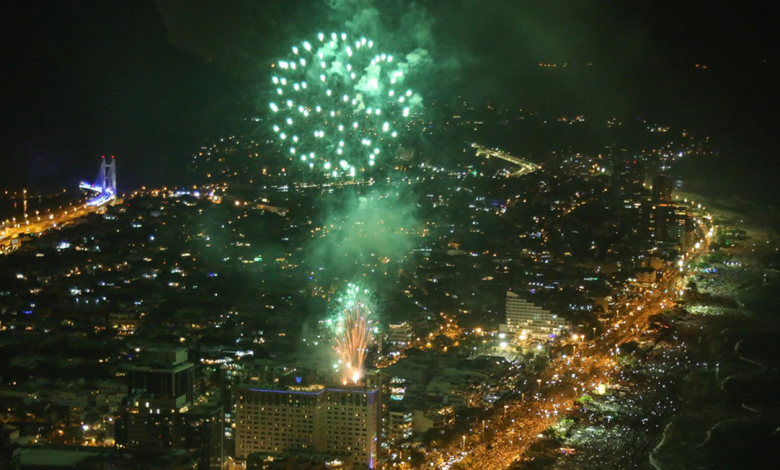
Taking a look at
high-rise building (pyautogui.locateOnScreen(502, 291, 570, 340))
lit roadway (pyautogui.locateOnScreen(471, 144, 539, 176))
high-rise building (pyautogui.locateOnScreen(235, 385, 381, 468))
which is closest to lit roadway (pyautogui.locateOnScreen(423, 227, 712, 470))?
high-rise building (pyautogui.locateOnScreen(502, 291, 570, 340))

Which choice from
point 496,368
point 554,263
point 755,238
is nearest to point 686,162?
point 755,238

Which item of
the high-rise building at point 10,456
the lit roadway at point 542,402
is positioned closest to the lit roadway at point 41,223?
the high-rise building at point 10,456

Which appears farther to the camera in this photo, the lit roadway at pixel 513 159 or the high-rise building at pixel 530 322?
the lit roadway at pixel 513 159

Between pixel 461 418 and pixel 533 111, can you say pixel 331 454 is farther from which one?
pixel 533 111

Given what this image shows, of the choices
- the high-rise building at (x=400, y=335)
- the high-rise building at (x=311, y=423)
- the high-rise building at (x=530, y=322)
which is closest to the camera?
the high-rise building at (x=311, y=423)

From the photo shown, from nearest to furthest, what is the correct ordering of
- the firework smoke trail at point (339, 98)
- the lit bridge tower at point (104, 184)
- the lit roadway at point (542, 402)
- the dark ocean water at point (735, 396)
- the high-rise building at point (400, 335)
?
the firework smoke trail at point (339, 98) → the lit roadway at point (542, 402) → the dark ocean water at point (735, 396) → the high-rise building at point (400, 335) → the lit bridge tower at point (104, 184)

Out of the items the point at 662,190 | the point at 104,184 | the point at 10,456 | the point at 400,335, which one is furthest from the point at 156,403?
the point at 662,190

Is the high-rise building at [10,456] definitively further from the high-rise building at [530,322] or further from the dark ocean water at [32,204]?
the dark ocean water at [32,204]
